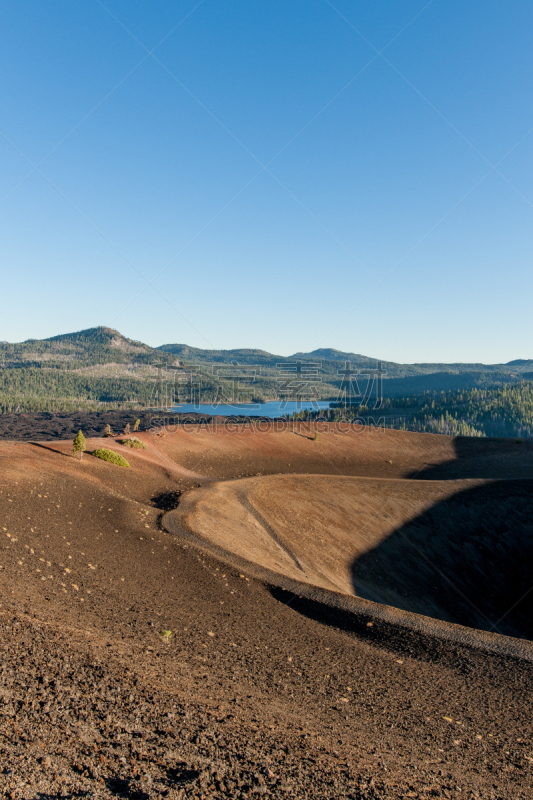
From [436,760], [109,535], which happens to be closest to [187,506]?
[109,535]

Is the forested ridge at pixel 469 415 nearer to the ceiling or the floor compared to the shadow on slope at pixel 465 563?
nearer to the ceiling

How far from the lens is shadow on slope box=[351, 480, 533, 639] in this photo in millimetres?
22406

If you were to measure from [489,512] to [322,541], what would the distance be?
16.7 metres

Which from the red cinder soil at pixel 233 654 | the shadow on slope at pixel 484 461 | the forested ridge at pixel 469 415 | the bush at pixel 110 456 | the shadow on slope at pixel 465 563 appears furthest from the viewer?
the forested ridge at pixel 469 415

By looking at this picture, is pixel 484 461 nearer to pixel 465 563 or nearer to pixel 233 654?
pixel 465 563

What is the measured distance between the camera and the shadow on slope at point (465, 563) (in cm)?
2241

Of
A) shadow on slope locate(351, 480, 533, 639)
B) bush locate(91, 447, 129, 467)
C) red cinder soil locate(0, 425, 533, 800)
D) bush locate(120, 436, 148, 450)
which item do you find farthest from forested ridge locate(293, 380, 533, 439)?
red cinder soil locate(0, 425, 533, 800)

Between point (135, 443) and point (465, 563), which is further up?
point (135, 443)

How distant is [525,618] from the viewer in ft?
83.1

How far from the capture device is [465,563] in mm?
28203

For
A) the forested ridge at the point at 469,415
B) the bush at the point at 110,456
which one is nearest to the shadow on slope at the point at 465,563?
the bush at the point at 110,456

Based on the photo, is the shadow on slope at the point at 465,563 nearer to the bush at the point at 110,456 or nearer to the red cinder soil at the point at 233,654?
the red cinder soil at the point at 233,654

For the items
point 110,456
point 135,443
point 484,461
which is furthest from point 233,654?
point 484,461

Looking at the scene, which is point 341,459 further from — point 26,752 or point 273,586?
point 26,752
